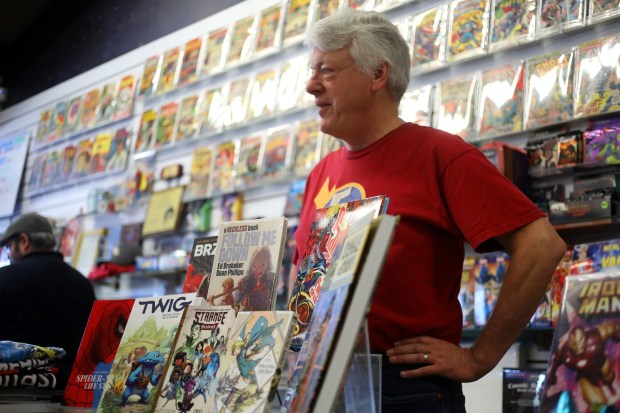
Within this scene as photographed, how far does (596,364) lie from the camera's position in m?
1.37

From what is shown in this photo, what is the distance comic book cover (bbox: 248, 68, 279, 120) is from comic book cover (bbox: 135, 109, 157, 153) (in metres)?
1.04

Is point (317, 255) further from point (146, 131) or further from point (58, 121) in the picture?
point (58, 121)

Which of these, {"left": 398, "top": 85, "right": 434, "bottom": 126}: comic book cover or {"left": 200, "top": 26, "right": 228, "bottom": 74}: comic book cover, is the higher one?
{"left": 200, "top": 26, "right": 228, "bottom": 74}: comic book cover

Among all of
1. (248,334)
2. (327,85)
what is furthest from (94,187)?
(248,334)

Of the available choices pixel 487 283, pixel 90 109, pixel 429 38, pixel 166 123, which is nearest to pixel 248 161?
pixel 166 123

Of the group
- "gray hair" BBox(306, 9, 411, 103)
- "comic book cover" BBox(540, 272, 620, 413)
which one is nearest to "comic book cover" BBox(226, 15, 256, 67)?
"gray hair" BBox(306, 9, 411, 103)

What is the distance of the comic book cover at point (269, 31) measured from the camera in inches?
174

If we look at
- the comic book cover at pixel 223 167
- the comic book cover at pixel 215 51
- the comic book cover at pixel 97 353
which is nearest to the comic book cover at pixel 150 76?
the comic book cover at pixel 215 51

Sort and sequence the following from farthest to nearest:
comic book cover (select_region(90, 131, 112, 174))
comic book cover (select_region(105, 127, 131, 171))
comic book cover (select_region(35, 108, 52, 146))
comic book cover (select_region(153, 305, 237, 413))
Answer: comic book cover (select_region(35, 108, 52, 146))
comic book cover (select_region(90, 131, 112, 174))
comic book cover (select_region(105, 127, 131, 171))
comic book cover (select_region(153, 305, 237, 413))

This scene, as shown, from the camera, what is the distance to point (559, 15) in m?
3.04

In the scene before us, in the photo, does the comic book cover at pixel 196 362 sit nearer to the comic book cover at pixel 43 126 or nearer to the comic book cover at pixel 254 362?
the comic book cover at pixel 254 362

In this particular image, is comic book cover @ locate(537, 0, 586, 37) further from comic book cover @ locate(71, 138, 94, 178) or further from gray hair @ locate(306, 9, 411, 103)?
comic book cover @ locate(71, 138, 94, 178)

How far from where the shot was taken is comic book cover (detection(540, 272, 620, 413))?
134cm

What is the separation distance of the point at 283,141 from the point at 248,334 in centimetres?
286
